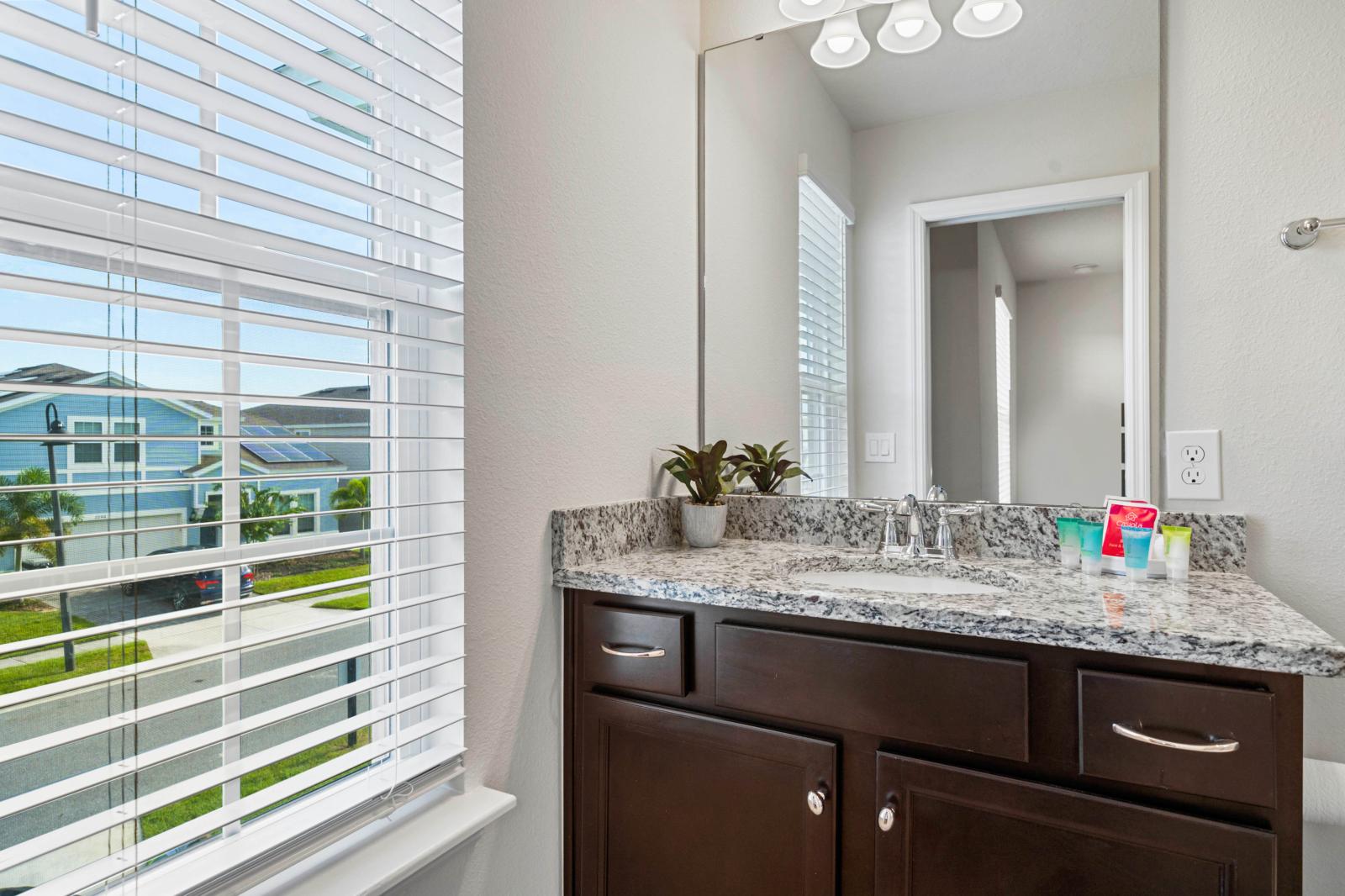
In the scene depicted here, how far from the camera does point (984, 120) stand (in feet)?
5.19

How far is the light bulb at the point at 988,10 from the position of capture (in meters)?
1.55

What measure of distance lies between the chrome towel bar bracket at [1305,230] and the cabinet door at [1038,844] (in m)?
1.01

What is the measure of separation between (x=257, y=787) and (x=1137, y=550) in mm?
1374

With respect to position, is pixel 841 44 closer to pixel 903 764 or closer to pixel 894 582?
pixel 894 582

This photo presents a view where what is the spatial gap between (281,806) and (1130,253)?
1.72m

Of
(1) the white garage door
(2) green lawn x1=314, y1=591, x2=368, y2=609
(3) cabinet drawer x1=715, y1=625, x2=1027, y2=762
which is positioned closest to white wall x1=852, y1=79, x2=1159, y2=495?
(3) cabinet drawer x1=715, y1=625, x2=1027, y2=762

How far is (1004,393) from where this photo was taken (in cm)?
157

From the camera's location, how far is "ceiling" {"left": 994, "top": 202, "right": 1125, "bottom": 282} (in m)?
1.45

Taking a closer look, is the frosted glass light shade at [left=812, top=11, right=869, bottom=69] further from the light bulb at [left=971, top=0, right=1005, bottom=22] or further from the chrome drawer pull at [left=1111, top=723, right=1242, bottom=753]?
the chrome drawer pull at [left=1111, top=723, right=1242, bottom=753]

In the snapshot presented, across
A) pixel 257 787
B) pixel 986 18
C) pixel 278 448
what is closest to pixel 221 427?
pixel 278 448

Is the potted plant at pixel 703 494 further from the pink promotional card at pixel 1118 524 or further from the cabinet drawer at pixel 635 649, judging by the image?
the pink promotional card at pixel 1118 524

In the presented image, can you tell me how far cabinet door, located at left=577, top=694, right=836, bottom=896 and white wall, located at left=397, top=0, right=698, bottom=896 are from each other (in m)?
0.10

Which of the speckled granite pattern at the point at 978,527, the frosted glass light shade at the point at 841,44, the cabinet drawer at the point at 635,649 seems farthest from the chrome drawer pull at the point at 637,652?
the frosted glass light shade at the point at 841,44

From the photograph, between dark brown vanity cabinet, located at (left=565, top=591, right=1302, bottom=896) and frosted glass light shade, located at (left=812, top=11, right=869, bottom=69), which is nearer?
dark brown vanity cabinet, located at (left=565, top=591, right=1302, bottom=896)
